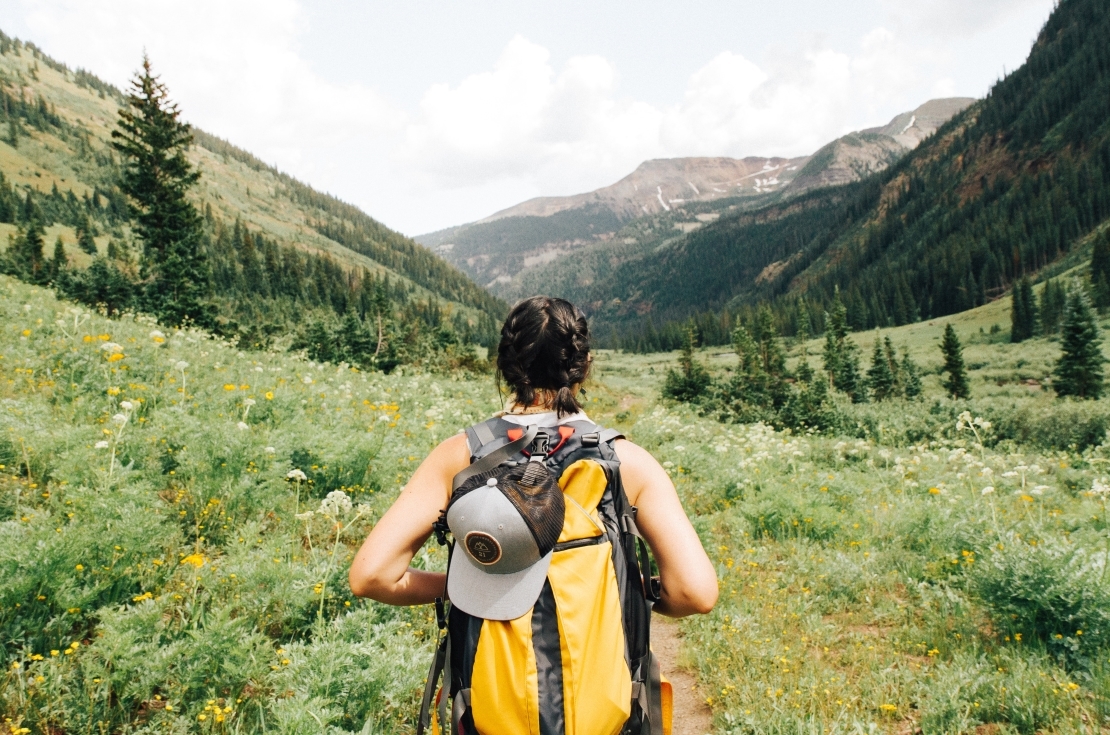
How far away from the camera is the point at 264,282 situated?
9912cm

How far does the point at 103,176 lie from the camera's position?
11950 cm

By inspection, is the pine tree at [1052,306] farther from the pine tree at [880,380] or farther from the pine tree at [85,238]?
the pine tree at [85,238]

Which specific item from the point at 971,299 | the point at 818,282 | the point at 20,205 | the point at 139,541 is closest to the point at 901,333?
the point at 971,299

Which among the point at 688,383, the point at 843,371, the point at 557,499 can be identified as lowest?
the point at 843,371

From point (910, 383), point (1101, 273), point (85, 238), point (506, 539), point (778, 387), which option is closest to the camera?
point (506, 539)

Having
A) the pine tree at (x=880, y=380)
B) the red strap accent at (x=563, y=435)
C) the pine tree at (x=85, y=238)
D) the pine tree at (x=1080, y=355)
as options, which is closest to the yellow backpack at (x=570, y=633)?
the red strap accent at (x=563, y=435)

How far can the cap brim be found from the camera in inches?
66.4

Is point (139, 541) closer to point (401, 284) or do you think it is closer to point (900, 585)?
point (900, 585)

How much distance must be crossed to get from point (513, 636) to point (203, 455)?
4.80 m

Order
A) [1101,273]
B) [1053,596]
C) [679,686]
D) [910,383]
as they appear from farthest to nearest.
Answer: [1101,273], [910,383], [679,686], [1053,596]

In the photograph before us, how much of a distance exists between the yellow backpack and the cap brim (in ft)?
0.14

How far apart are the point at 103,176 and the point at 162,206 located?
423 feet

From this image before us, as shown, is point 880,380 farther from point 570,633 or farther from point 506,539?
point 506,539

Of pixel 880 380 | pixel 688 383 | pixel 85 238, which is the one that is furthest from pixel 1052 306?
pixel 85 238
